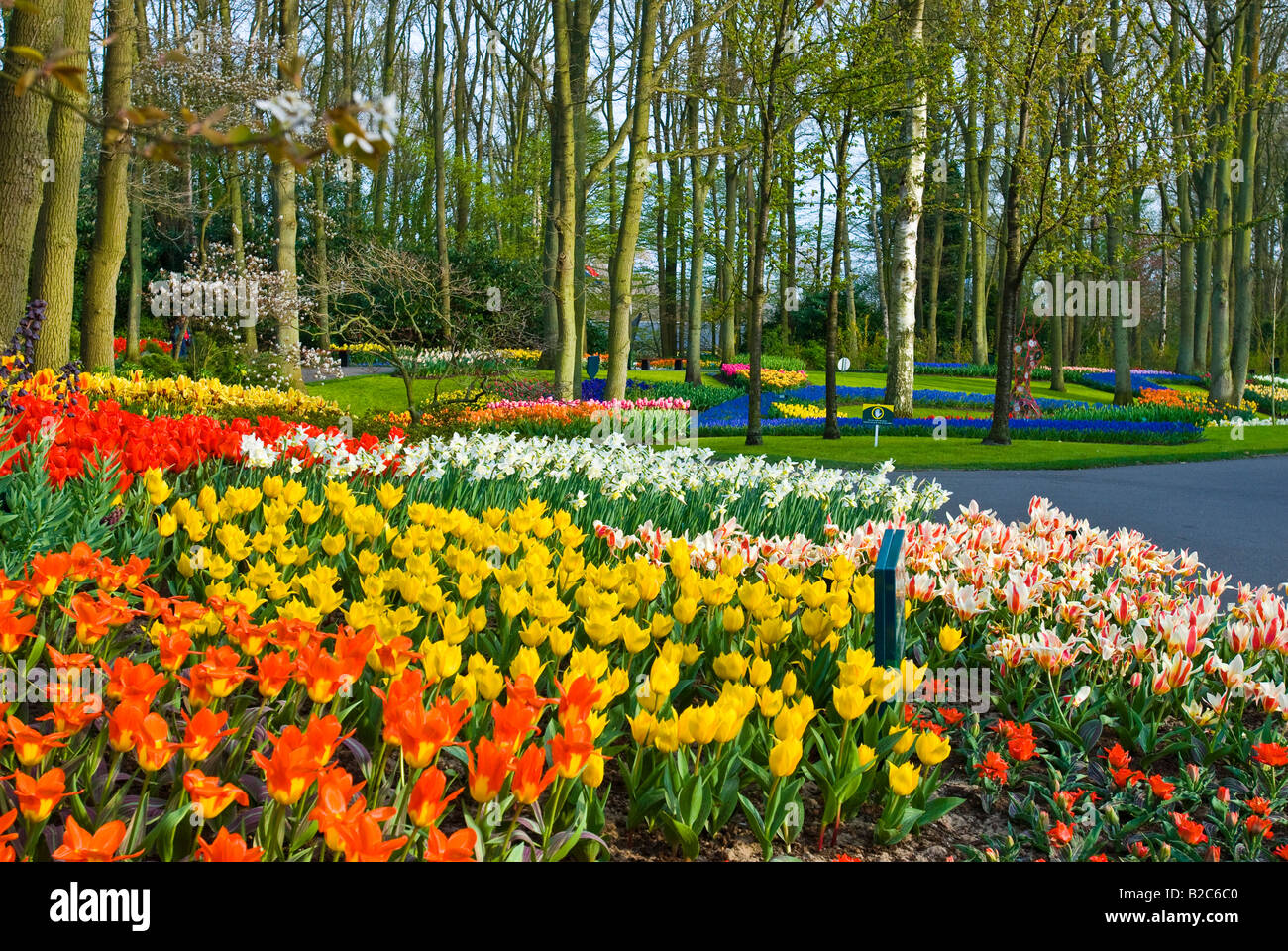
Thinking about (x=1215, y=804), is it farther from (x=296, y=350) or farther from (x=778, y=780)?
(x=296, y=350)

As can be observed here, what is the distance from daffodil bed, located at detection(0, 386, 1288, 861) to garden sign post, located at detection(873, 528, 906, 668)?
76 mm

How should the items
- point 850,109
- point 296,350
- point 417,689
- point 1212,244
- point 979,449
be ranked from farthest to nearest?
1. point 1212,244
2. point 296,350
3. point 850,109
4. point 979,449
5. point 417,689

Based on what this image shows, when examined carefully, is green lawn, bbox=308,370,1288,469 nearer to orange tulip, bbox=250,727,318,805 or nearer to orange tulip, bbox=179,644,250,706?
orange tulip, bbox=179,644,250,706

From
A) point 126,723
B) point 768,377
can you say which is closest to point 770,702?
point 126,723

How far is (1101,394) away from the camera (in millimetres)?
28281

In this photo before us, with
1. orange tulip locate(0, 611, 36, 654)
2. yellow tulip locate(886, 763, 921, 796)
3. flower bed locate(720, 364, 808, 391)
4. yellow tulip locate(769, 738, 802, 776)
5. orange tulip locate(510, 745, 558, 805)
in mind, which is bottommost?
yellow tulip locate(886, 763, 921, 796)

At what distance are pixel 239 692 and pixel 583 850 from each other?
44.3 inches

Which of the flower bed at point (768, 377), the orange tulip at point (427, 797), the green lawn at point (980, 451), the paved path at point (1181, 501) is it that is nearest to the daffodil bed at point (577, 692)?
the orange tulip at point (427, 797)

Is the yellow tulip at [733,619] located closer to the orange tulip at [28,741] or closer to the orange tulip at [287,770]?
the orange tulip at [287,770]

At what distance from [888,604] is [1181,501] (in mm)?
8185

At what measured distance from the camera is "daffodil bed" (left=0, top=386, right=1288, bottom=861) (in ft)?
5.77


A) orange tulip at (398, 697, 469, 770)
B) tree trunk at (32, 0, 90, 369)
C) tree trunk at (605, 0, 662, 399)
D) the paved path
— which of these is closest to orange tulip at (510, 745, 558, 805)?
orange tulip at (398, 697, 469, 770)

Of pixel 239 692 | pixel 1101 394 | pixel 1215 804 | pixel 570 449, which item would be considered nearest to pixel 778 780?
pixel 1215 804

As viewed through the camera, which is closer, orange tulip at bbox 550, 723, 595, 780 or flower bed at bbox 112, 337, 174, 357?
orange tulip at bbox 550, 723, 595, 780
